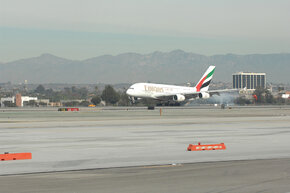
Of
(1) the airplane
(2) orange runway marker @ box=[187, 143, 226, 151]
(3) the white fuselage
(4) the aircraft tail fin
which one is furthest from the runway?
(4) the aircraft tail fin

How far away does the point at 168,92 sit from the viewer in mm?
113625

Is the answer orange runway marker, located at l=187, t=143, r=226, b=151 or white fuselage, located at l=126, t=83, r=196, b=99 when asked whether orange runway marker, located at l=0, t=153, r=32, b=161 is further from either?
white fuselage, located at l=126, t=83, r=196, b=99

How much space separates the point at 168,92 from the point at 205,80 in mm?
13385

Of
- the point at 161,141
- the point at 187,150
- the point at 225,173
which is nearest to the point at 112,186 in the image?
the point at 225,173

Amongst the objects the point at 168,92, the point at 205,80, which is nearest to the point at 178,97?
the point at 168,92

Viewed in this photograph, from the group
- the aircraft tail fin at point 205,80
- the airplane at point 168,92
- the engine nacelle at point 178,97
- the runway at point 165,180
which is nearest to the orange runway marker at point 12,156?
the runway at point 165,180

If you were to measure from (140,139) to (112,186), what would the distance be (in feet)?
58.3

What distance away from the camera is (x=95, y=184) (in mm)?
15562

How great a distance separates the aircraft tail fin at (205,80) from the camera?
122 meters

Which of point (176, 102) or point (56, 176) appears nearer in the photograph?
point (56, 176)

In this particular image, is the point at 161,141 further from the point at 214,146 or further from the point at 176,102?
the point at 176,102

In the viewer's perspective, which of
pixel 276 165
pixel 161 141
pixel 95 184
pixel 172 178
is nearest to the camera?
pixel 95 184

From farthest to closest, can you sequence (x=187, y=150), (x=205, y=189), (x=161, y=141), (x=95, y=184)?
(x=161, y=141)
(x=187, y=150)
(x=95, y=184)
(x=205, y=189)

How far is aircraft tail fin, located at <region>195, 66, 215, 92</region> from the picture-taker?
122 m
